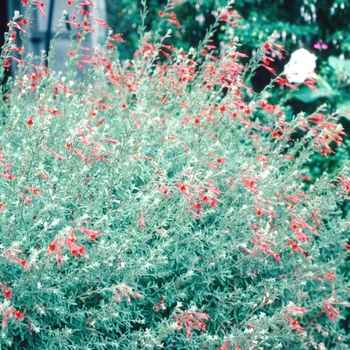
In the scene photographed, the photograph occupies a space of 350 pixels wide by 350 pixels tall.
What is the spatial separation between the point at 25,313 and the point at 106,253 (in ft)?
1.46

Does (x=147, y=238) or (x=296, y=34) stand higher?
(x=296, y=34)

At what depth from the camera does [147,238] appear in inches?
97.1

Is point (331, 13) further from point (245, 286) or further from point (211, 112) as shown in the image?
point (245, 286)

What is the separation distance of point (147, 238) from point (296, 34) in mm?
4186

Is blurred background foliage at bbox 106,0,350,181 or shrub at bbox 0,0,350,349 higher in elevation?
blurred background foliage at bbox 106,0,350,181

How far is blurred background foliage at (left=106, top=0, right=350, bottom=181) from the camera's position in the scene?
198 inches

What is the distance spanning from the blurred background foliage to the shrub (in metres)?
1.97

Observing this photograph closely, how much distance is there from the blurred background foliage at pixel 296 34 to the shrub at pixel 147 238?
1.97m

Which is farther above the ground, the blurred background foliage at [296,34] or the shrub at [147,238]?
the blurred background foliage at [296,34]

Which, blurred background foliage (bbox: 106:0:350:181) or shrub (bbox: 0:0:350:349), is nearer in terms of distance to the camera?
shrub (bbox: 0:0:350:349)

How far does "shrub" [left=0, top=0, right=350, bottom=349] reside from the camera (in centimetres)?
223

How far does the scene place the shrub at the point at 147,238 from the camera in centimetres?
223

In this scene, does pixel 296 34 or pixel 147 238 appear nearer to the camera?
pixel 147 238

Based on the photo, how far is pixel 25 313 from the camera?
86.7 inches
